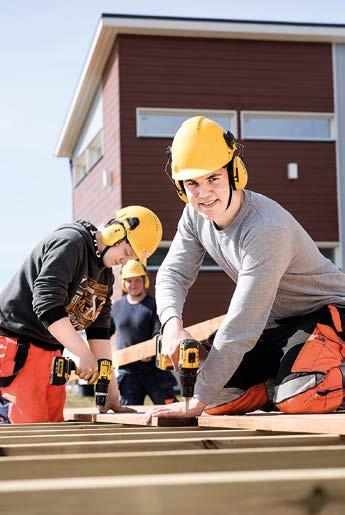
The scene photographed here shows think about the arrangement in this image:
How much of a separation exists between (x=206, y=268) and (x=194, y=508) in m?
18.8

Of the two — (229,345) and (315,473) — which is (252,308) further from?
(315,473)

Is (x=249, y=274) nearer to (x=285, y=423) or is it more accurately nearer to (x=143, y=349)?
(x=285, y=423)

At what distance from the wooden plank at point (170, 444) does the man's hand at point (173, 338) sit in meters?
1.48

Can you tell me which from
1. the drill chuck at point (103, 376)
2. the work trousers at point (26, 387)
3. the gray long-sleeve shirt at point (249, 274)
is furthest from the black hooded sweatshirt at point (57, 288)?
the gray long-sleeve shirt at point (249, 274)

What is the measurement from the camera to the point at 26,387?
19.5 feet

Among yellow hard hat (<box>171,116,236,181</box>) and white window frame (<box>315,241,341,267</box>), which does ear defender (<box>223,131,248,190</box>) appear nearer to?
yellow hard hat (<box>171,116,236,181</box>)

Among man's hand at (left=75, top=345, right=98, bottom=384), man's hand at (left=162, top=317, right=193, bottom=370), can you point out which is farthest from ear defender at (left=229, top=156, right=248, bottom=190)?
man's hand at (left=75, top=345, right=98, bottom=384)

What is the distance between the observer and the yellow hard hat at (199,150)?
4520 millimetres

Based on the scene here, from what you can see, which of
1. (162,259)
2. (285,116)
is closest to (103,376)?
(162,259)

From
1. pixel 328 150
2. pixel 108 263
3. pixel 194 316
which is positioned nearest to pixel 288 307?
pixel 108 263

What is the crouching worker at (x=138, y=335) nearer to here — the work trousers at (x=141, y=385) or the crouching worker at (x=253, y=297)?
the work trousers at (x=141, y=385)

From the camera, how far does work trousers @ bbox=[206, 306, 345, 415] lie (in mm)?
4527

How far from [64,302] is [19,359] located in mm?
633

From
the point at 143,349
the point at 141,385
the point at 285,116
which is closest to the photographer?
the point at 143,349
